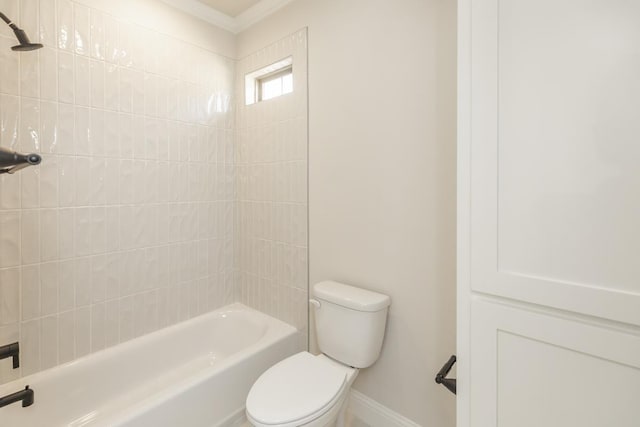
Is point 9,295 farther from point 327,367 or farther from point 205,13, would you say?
point 205,13

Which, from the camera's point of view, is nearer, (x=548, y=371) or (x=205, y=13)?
(x=548, y=371)

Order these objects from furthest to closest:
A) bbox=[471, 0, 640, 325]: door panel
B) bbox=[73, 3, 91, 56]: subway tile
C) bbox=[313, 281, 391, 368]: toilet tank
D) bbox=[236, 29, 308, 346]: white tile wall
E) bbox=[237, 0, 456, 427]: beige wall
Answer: bbox=[236, 29, 308, 346]: white tile wall, bbox=[73, 3, 91, 56]: subway tile, bbox=[313, 281, 391, 368]: toilet tank, bbox=[237, 0, 456, 427]: beige wall, bbox=[471, 0, 640, 325]: door panel

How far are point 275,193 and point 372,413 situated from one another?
4.80 ft

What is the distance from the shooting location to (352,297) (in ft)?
4.90

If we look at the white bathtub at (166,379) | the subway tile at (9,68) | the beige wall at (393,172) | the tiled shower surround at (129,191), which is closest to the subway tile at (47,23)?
the tiled shower surround at (129,191)

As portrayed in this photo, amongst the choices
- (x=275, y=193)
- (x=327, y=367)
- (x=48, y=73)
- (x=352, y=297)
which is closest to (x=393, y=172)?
(x=352, y=297)

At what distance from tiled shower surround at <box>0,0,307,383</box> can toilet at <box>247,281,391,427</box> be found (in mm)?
421

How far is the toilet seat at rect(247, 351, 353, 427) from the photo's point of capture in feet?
3.70

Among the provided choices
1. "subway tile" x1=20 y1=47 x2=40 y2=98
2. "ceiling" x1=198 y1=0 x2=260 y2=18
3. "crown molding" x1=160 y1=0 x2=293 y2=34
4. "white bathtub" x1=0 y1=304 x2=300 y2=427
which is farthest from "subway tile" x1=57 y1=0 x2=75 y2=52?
"white bathtub" x1=0 y1=304 x2=300 y2=427

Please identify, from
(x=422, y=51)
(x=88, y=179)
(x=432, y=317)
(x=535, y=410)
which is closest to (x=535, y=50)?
(x=422, y=51)

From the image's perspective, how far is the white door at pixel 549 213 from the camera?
68 centimetres

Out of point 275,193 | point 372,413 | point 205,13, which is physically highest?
point 205,13

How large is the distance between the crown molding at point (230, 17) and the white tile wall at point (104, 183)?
0.24 m

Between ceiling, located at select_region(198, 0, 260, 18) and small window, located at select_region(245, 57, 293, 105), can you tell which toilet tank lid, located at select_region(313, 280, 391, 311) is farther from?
ceiling, located at select_region(198, 0, 260, 18)
